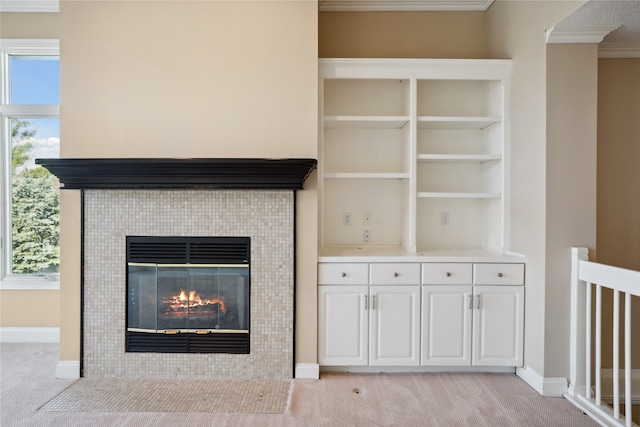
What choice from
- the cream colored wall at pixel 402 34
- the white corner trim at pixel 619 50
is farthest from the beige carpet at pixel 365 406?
the cream colored wall at pixel 402 34

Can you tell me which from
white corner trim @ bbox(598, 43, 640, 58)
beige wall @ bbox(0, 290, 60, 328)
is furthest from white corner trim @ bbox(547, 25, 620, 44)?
beige wall @ bbox(0, 290, 60, 328)

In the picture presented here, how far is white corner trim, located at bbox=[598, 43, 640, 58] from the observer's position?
2691 mm

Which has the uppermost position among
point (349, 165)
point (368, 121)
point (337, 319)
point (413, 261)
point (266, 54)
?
point (266, 54)

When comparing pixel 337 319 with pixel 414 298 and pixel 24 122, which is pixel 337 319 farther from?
pixel 24 122

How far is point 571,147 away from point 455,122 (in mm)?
871

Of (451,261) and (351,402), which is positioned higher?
(451,261)

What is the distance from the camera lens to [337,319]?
2715 mm

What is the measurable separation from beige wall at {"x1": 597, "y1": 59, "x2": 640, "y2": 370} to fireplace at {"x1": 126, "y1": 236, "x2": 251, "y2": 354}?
2.74 metres

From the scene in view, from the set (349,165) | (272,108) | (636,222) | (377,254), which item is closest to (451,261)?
(377,254)

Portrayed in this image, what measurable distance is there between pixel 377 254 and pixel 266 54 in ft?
5.61

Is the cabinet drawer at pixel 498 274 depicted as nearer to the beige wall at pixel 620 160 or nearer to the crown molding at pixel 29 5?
the beige wall at pixel 620 160

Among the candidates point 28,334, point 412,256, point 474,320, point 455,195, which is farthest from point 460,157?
point 28,334

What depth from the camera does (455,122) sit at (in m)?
3.02

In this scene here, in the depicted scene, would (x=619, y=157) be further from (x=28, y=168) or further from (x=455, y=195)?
(x=28, y=168)
